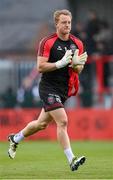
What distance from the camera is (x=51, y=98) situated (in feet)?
44.8

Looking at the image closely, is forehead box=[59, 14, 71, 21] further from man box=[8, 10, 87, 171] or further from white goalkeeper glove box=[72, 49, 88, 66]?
white goalkeeper glove box=[72, 49, 88, 66]

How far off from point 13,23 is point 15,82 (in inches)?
276

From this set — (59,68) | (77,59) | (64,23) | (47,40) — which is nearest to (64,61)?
(59,68)

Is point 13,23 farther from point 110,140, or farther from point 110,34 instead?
point 110,140

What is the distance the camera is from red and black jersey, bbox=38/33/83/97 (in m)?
Answer: 13.6

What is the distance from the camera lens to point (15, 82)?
82.0ft

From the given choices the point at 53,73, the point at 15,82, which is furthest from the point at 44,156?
the point at 15,82

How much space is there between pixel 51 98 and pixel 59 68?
48 centimetres

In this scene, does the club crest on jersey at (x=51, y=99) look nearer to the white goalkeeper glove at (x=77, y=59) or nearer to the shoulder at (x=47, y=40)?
the white goalkeeper glove at (x=77, y=59)

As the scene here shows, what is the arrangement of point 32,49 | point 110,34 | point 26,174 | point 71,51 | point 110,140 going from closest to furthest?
point 26,174 → point 71,51 → point 110,140 → point 110,34 → point 32,49

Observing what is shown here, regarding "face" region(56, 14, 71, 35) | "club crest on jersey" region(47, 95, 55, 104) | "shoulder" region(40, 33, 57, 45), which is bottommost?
"club crest on jersey" region(47, 95, 55, 104)

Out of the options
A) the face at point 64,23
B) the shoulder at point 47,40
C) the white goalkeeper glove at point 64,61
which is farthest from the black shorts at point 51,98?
the face at point 64,23

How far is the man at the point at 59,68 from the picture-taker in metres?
13.4

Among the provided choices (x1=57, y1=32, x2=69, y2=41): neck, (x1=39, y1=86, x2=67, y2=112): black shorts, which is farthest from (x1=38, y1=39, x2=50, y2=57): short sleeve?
(x1=39, y1=86, x2=67, y2=112): black shorts
